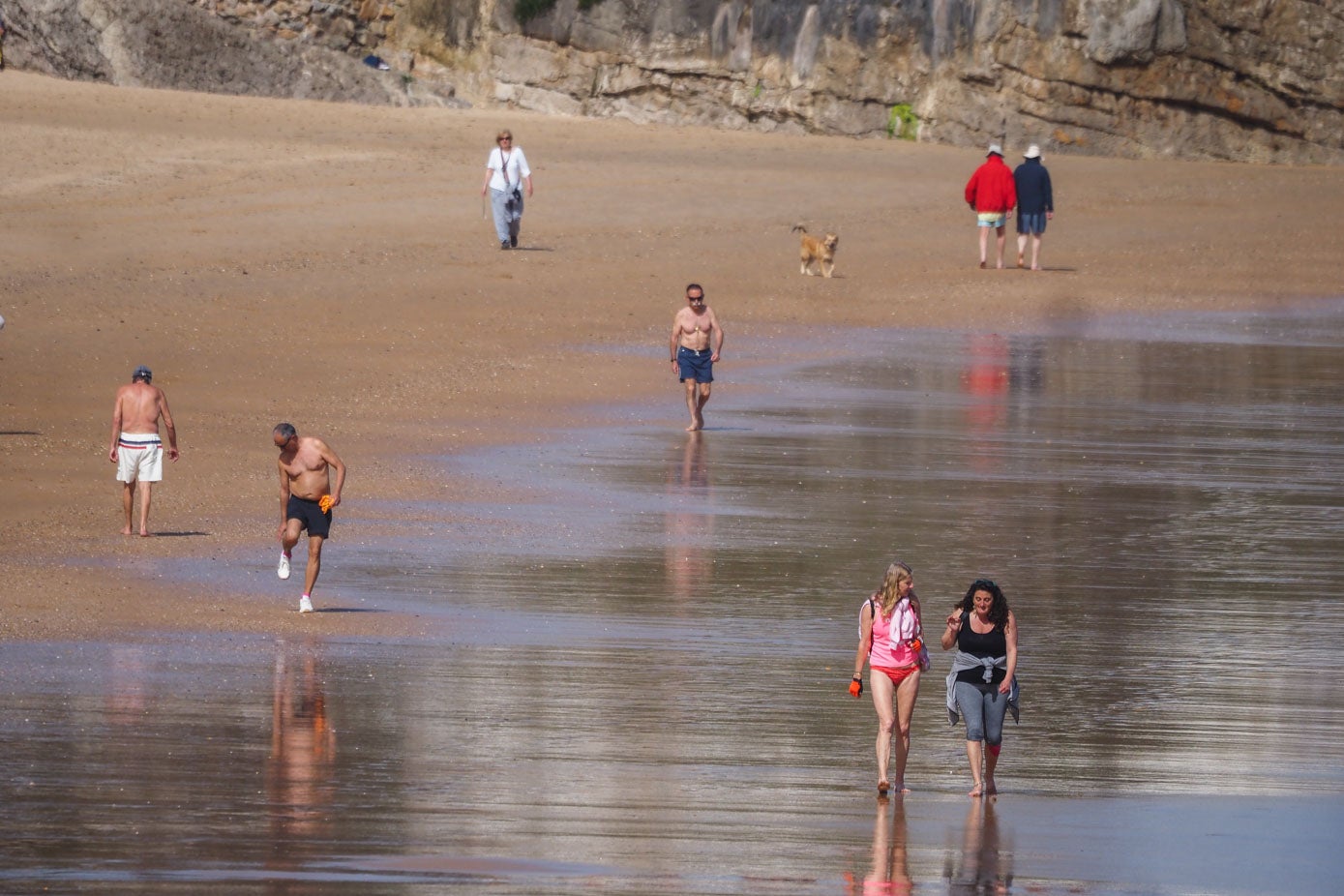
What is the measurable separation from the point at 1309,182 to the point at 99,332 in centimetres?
2481

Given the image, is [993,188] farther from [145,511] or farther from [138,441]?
[145,511]

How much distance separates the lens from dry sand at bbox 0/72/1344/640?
19.1 meters

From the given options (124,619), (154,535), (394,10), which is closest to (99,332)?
(154,535)

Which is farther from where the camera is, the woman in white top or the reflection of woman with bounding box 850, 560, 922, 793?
the woman in white top

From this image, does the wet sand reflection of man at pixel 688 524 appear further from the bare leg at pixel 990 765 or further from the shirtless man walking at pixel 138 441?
the bare leg at pixel 990 765

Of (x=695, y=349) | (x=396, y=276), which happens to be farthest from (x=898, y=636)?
(x=396, y=276)

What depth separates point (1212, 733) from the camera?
41.7ft

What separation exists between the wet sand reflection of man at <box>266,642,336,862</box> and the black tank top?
10.7 feet

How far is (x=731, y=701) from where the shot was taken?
13.1 meters

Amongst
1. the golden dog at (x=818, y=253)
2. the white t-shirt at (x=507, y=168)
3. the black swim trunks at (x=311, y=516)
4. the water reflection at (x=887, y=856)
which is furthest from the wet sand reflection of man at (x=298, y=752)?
the golden dog at (x=818, y=253)

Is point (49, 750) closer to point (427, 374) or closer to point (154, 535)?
point (154, 535)

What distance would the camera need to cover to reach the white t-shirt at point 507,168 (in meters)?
32.2

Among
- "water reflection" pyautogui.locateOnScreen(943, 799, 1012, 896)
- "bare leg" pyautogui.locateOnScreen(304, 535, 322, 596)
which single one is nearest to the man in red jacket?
"bare leg" pyautogui.locateOnScreen(304, 535, 322, 596)

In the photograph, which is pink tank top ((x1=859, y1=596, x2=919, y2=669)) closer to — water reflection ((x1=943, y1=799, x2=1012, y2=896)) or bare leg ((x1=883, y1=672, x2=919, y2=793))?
bare leg ((x1=883, y1=672, x2=919, y2=793))
